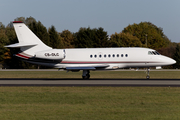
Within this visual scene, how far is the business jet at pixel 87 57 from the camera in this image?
109 ft

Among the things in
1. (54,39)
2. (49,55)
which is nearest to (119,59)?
(49,55)

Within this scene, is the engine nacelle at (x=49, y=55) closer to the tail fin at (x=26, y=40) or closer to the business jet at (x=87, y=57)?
the business jet at (x=87, y=57)

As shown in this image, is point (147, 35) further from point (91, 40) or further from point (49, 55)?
point (49, 55)

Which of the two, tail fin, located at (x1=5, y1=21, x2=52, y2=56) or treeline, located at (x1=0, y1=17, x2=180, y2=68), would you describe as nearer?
tail fin, located at (x1=5, y1=21, x2=52, y2=56)

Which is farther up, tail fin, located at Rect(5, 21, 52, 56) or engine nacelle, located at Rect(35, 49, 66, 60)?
tail fin, located at Rect(5, 21, 52, 56)

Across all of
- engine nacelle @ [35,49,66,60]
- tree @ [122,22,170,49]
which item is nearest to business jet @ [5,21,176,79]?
engine nacelle @ [35,49,66,60]

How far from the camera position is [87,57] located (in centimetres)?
3419

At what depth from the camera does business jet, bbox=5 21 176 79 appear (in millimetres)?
33375
